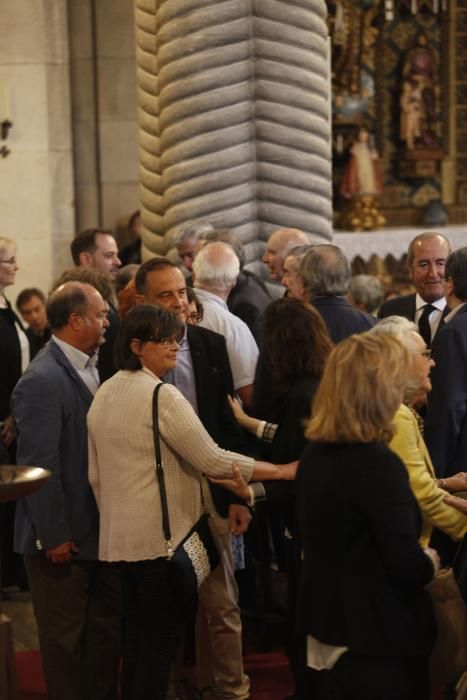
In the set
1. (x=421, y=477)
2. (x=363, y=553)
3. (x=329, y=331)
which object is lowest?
(x=363, y=553)

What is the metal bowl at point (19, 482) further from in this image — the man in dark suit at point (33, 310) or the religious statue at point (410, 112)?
the religious statue at point (410, 112)

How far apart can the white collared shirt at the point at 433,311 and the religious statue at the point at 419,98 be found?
9.09 meters

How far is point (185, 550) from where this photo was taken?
4.57 meters

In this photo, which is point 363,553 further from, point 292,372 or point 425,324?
point 425,324

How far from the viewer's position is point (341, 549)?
3.68 metres

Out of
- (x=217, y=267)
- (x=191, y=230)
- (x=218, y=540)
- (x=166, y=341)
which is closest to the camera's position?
(x=166, y=341)

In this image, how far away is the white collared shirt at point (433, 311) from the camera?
21.1 ft

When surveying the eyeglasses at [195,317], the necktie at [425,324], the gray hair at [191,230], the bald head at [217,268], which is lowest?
the necktie at [425,324]

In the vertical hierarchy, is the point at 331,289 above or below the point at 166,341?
above

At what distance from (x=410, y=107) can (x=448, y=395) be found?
1050 cm

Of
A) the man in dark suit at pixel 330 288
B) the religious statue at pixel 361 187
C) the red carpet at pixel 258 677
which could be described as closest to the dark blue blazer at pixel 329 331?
the man in dark suit at pixel 330 288

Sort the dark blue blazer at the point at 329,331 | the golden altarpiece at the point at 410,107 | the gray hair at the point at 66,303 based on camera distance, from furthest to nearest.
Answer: the golden altarpiece at the point at 410,107 → the dark blue blazer at the point at 329,331 → the gray hair at the point at 66,303

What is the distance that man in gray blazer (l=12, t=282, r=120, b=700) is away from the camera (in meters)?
4.84

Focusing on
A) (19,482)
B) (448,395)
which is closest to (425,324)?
(448,395)
